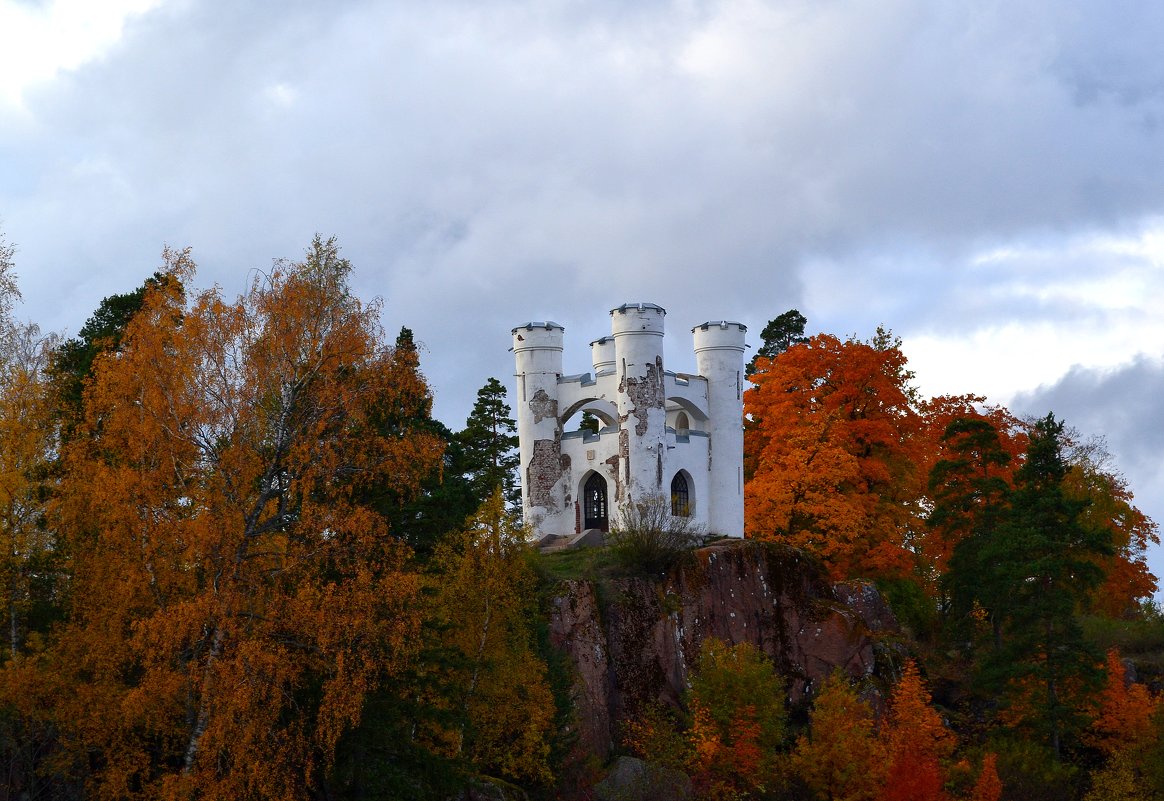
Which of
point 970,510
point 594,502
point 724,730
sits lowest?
point 724,730

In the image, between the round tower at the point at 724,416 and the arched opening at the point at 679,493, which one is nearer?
the arched opening at the point at 679,493

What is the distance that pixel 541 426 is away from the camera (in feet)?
145

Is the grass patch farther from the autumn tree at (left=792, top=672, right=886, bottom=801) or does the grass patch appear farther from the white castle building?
the autumn tree at (left=792, top=672, right=886, bottom=801)

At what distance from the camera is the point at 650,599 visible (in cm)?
3666

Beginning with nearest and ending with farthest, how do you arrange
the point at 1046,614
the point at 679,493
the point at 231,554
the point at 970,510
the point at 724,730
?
1. the point at 231,554
2. the point at 724,730
3. the point at 1046,614
4. the point at 970,510
5. the point at 679,493

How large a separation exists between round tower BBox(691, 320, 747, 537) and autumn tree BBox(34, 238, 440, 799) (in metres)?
20.2

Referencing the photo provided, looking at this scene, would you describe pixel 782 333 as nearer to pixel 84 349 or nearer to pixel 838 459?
pixel 838 459

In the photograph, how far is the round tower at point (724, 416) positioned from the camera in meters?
44.3

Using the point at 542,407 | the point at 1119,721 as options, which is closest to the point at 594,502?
the point at 542,407

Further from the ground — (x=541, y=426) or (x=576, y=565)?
(x=541, y=426)

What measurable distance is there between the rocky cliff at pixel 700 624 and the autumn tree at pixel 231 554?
10106mm

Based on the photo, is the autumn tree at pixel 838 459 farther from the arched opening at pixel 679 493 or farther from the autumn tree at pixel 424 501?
the autumn tree at pixel 424 501

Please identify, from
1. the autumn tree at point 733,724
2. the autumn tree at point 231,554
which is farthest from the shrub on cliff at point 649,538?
the autumn tree at point 231,554

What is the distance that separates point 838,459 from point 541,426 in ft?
34.0
